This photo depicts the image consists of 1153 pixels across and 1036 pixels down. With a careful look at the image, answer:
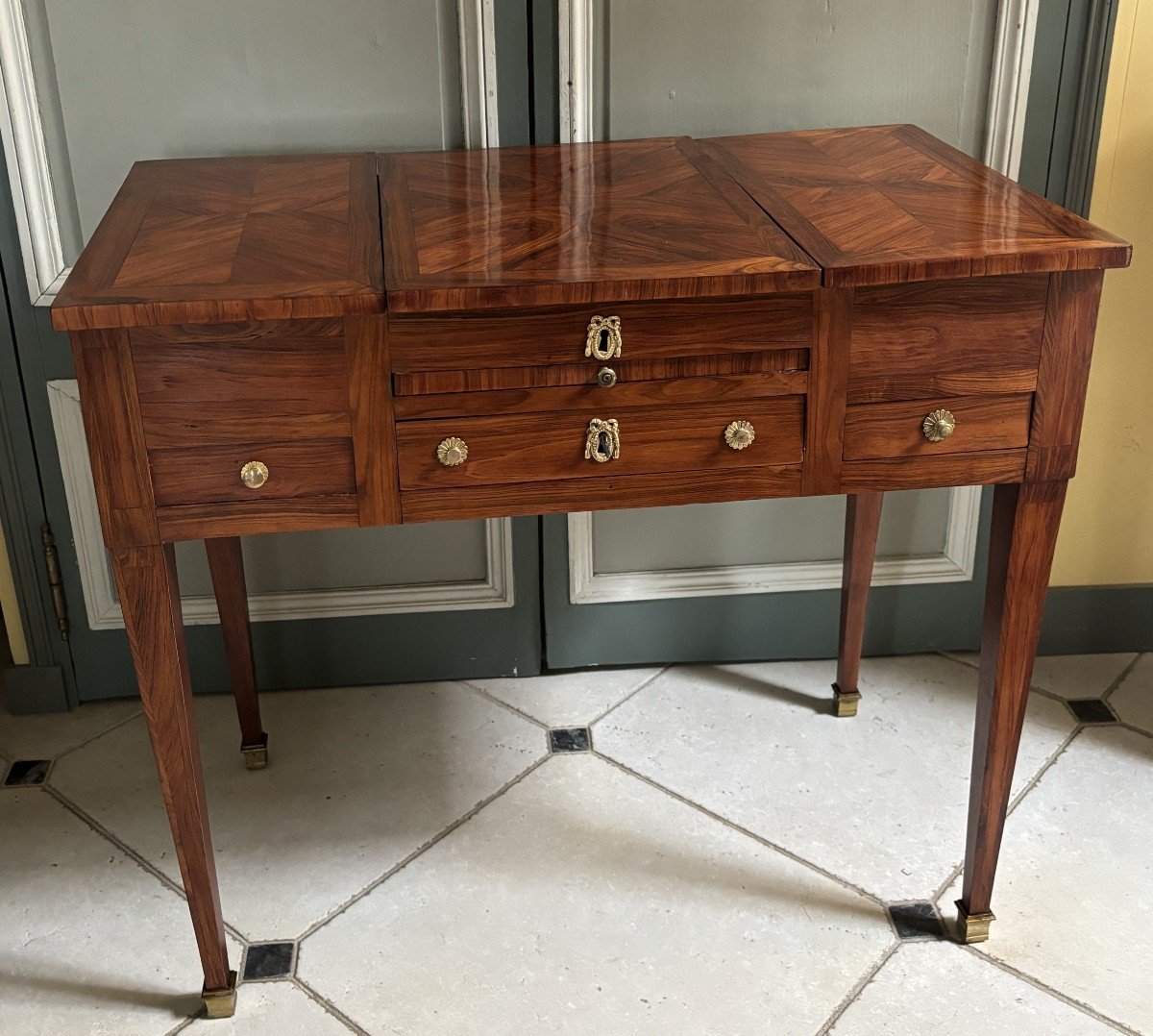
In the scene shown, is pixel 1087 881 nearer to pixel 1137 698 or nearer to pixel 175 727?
pixel 1137 698

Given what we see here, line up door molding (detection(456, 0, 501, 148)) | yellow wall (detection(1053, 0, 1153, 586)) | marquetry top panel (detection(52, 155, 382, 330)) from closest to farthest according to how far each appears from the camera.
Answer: marquetry top panel (detection(52, 155, 382, 330)), door molding (detection(456, 0, 501, 148)), yellow wall (detection(1053, 0, 1153, 586))

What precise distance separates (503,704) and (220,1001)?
77 centimetres

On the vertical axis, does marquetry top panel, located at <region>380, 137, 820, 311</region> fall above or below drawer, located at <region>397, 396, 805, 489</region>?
above

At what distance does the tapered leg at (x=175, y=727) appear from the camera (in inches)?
59.6

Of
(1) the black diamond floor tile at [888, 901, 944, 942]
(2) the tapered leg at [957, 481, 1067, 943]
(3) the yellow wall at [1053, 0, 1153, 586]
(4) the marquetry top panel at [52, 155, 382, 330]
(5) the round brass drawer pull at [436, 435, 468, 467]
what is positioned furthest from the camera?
(3) the yellow wall at [1053, 0, 1153, 586]

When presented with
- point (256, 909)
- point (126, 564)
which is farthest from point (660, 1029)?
point (126, 564)

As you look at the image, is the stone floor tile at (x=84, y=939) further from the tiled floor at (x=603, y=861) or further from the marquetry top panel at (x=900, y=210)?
the marquetry top panel at (x=900, y=210)

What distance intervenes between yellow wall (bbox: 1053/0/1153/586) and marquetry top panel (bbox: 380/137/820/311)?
741 mm

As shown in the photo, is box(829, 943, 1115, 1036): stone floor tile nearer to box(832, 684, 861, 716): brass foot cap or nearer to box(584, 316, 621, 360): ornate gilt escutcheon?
box(832, 684, 861, 716): brass foot cap

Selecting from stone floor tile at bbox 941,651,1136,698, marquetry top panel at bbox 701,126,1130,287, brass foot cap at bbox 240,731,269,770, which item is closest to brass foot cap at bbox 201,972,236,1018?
brass foot cap at bbox 240,731,269,770

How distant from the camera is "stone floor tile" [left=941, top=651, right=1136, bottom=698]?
2.40 m

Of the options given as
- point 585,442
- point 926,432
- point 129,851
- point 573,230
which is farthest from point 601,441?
point 129,851

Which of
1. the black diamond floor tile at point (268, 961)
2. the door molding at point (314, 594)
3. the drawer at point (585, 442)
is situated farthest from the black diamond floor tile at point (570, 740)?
the drawer at point (585, 442)

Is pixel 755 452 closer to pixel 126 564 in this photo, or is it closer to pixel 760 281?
pixel 760 281
